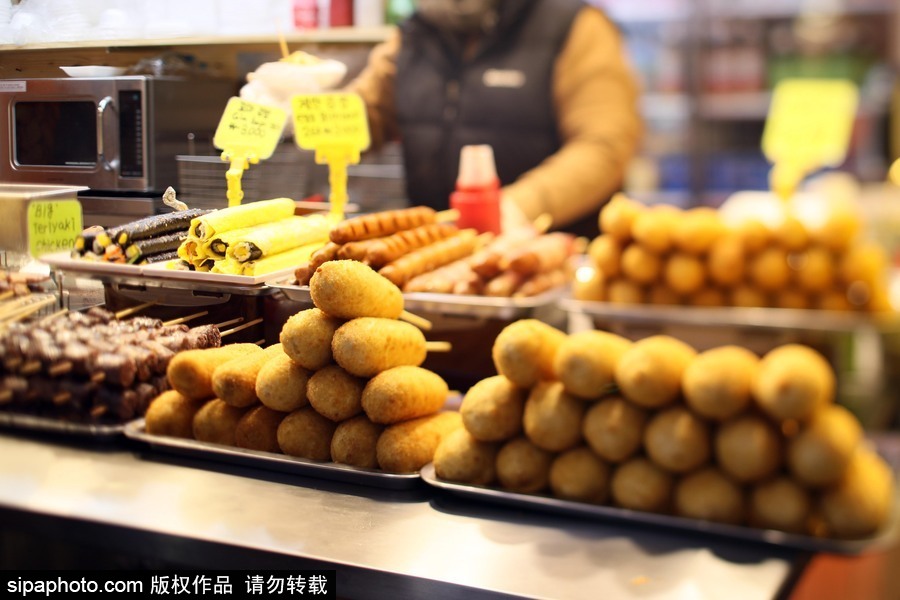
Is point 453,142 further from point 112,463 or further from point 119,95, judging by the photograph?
point 112,463

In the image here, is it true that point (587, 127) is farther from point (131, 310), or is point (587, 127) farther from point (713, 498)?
point (713, 498)

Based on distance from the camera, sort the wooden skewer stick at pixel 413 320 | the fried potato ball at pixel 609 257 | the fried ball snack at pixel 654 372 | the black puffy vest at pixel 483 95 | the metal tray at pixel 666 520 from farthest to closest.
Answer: the black puffy vest at pixel 483 95, the wooden skewer stick at pixel 413 320, the fried potato ball at pixel 609 257, the fried ball snack at pixel 654 372, the metal tray at pixel 666 520

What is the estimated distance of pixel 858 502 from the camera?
3.90 ft

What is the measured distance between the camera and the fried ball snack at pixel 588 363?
4.37ft

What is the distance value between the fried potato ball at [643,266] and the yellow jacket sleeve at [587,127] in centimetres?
202

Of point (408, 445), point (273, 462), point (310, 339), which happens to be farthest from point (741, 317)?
point (273, 462)

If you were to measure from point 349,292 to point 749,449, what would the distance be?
68cm

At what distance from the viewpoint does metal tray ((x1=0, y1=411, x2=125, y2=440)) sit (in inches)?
66.4

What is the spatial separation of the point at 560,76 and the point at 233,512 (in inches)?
97.3

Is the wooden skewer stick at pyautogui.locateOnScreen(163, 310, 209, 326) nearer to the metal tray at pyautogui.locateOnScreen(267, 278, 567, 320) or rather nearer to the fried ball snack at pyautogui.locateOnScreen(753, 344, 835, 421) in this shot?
the metal tray at pyautogui.locateOnScreen(267, 278, 567, 320)

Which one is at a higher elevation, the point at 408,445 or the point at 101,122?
the point at 101,122

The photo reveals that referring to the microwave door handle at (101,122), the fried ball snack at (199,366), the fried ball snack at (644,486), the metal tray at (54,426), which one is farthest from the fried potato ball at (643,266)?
the microwave door handle at (101,122)

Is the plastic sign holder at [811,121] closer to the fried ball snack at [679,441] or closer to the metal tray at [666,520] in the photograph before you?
the fried ball snack at [679,441]

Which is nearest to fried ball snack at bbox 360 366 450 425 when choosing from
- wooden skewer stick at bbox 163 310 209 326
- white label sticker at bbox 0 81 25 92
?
wooden skewer stick at bbox 163 310 209 326
